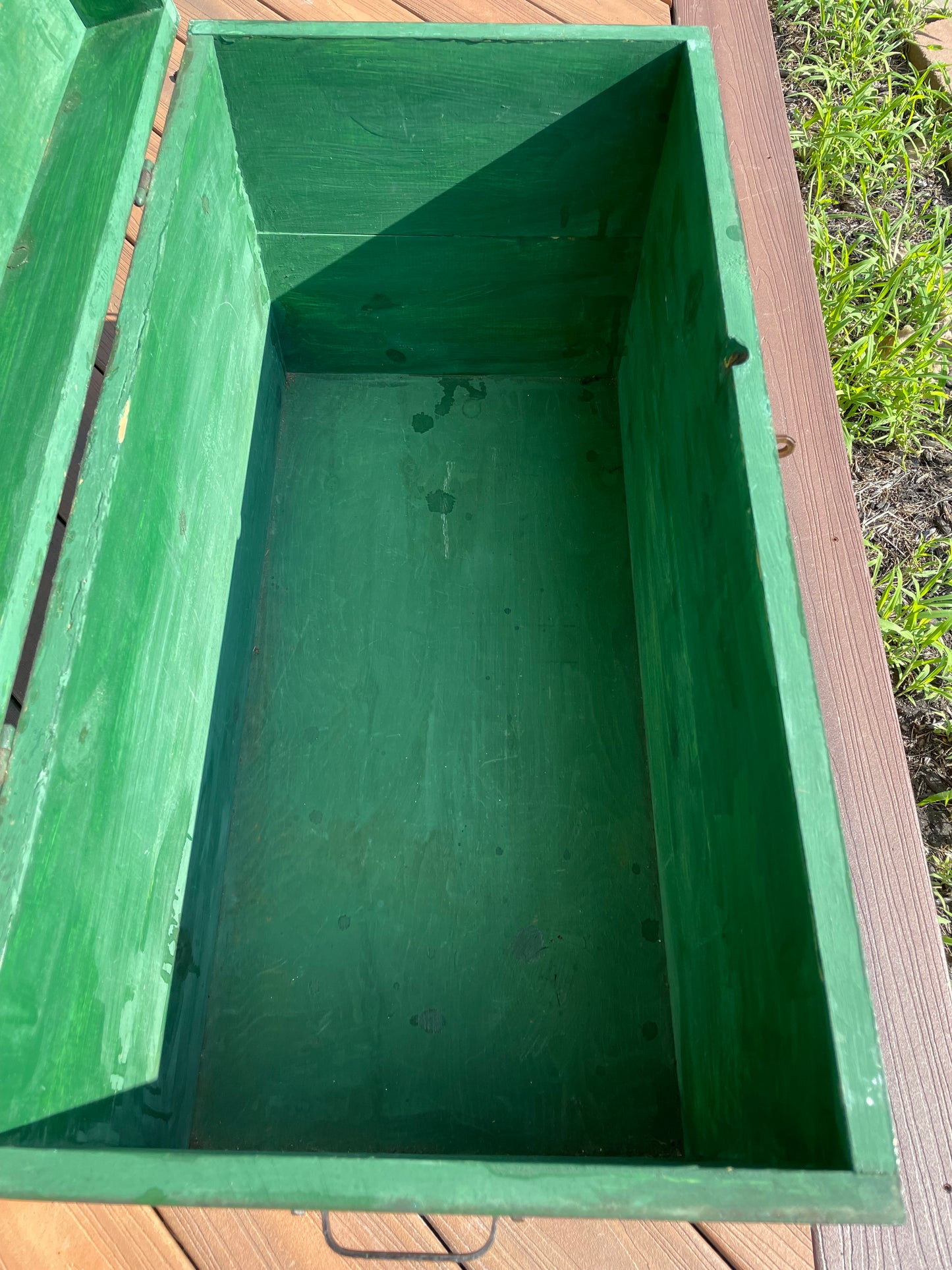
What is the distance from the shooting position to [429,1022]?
1.12m

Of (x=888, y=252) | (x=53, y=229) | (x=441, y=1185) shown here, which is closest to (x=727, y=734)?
(x=441, y=1185)

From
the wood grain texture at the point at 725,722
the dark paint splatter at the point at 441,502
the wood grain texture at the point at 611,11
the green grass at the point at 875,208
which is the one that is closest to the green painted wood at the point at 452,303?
the wood grain texture at the point at 725,722

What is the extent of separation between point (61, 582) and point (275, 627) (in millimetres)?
541

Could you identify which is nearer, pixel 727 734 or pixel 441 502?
pixel 727 734

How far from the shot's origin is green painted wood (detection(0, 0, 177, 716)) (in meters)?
0.92

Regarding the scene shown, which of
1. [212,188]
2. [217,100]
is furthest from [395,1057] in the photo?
[217,100]

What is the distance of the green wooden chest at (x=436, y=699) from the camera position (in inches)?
30.4

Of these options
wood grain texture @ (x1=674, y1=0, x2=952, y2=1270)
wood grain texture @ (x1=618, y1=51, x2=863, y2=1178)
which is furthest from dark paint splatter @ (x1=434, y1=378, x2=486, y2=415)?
wood grain texture @ (x1=674, y1=0, x2=952, y2=1270)

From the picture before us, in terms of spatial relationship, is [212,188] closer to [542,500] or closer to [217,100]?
[217,100]

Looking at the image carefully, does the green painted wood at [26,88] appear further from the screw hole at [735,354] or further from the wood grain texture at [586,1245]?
the wood grain texture at [586,1245]

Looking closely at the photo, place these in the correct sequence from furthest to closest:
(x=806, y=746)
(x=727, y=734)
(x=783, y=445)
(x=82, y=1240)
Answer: (x=783, y=445), (x=82, y=1240), (x=727, y=734), (x=806, y=746)

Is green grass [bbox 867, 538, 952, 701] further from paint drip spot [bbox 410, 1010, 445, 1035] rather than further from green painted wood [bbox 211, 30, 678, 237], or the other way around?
paint drip spot [bbox 410, 1010, 445, 1035]

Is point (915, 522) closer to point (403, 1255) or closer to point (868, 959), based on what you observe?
point (868, 959)

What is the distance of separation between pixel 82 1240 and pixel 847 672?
1.27 metres
